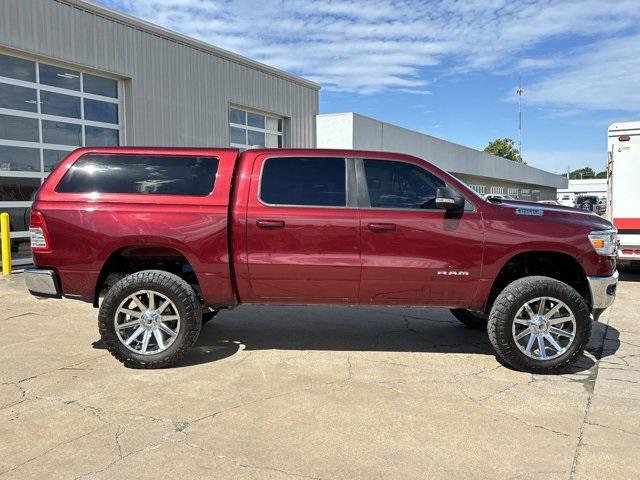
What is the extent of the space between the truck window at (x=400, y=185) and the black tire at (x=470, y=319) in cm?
201

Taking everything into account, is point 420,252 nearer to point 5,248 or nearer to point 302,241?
point 302,241

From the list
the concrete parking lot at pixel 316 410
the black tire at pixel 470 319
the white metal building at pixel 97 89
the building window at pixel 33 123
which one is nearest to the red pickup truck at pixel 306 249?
the concrete parking lot at pixel 316 410

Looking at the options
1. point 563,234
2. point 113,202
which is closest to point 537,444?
point 563,234

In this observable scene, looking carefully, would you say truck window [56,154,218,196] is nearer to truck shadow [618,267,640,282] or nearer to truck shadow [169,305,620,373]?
truck shadow [169,305,620,373]

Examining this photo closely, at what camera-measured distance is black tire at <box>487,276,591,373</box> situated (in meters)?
4.75

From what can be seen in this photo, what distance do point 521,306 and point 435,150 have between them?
27.5m

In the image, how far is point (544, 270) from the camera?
17.4ft

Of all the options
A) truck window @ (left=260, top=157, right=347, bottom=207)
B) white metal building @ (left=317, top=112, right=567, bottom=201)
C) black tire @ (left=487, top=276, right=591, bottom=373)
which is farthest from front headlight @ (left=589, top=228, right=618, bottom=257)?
Result: white metal building @ (left=317, top=112, right=567, bottom=201)

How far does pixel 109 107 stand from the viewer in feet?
41.5

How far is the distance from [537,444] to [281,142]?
16167mm

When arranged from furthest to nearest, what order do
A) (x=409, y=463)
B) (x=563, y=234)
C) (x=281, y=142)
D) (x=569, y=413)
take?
(x=281, y=142) < (x=563, y=234) < (x=569, y=413) < (x=409, y=463)

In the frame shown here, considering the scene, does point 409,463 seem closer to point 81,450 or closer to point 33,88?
point 81,450

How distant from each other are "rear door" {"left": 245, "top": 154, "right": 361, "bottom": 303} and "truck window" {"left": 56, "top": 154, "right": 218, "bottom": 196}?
1.67 feet

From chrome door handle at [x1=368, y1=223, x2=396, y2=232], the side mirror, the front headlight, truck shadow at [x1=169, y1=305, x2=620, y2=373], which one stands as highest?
the side mirror
